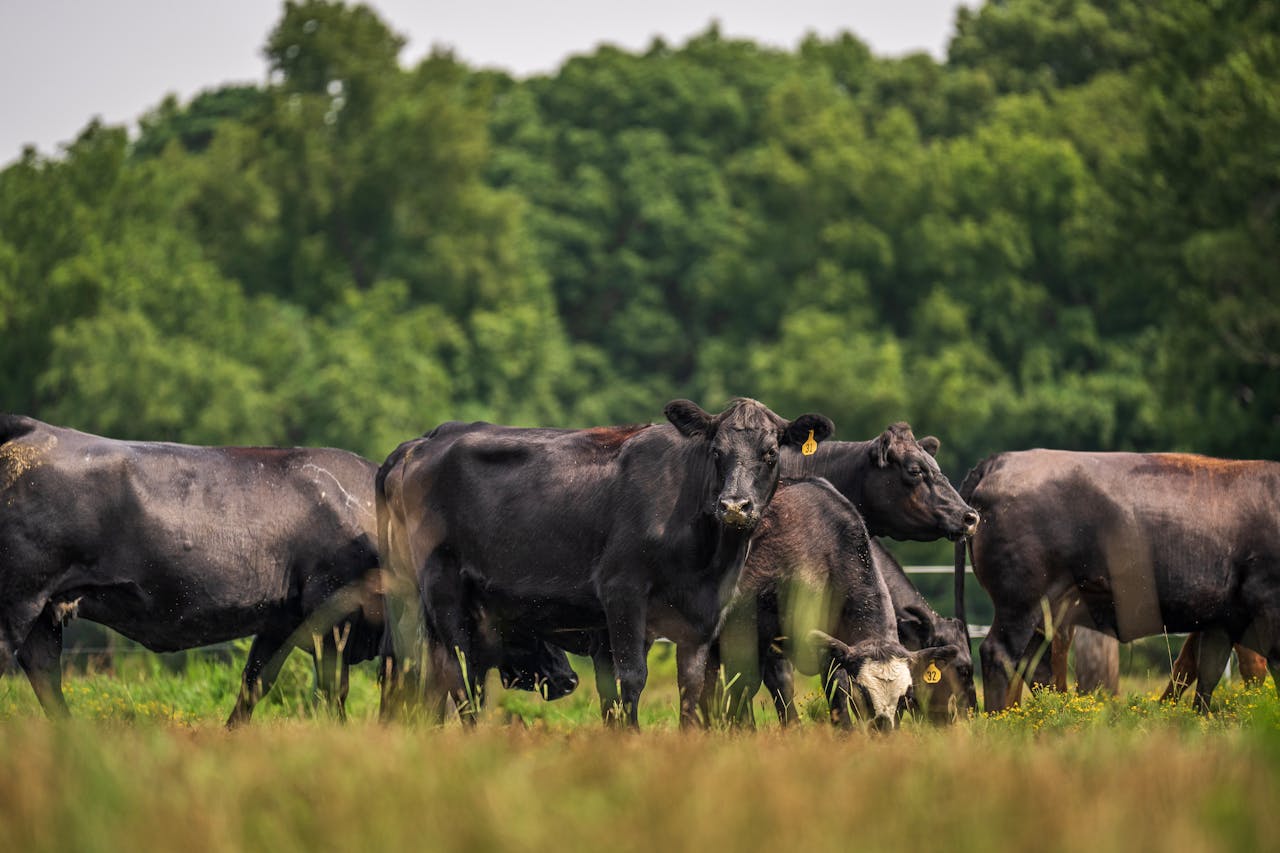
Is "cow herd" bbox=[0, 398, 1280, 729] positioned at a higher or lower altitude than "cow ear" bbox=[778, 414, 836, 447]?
lower

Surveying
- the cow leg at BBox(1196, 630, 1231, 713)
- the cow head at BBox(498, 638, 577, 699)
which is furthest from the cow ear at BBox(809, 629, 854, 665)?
the cow leg at BBox(1196, 630, 1231, 713)

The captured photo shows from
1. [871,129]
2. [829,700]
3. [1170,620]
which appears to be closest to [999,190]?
[871,129]

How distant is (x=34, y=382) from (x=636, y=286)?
15.9 m

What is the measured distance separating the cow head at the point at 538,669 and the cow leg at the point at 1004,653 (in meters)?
2.83

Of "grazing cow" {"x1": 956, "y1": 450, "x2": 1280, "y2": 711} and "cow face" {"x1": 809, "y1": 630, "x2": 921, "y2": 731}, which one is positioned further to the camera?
"grazing cow" {"x1": 956, "y1": 450, "x2": 1280, "y2": 711}

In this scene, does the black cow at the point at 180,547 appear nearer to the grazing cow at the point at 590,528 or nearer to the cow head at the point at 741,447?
the grazing cow at the point at 590,528

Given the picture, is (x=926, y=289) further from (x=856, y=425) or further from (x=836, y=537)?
(x=836, y=537)

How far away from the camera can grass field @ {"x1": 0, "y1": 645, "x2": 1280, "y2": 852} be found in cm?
514

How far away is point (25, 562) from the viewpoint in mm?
11156

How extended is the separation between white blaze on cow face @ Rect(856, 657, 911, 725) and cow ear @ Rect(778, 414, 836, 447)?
1.35 m

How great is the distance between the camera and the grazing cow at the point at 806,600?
36.5ft

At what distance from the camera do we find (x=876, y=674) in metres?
10.4

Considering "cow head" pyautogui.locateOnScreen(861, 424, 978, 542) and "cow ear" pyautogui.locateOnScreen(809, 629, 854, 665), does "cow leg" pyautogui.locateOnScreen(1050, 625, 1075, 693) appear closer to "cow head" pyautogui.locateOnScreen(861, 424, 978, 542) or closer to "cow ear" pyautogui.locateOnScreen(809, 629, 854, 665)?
"cow head" pyautogui.locateOnScreen(861, 424, 978, 542)

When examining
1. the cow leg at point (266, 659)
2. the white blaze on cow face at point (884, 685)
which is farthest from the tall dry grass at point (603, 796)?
the cow leg at point (266, 659)
